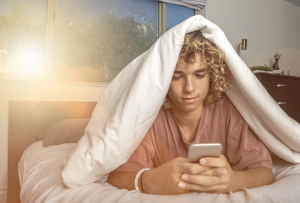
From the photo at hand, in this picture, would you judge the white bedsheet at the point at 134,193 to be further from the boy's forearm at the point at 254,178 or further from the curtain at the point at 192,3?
the curtain at the point at 192,3

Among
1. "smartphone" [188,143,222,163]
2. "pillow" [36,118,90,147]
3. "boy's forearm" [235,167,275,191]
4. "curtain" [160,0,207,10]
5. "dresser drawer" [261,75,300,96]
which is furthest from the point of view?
"curtain" [160,0,207,10]

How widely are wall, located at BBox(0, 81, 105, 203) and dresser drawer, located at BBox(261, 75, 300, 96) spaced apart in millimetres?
1978

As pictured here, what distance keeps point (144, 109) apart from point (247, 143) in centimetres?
43

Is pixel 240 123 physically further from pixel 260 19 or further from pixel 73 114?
pixel 260 19

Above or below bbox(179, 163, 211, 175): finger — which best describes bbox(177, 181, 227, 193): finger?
below

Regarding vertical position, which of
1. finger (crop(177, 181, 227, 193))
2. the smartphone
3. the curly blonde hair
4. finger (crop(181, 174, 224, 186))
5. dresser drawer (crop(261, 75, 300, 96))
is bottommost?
finger (crop(177, 181, 227, 193))

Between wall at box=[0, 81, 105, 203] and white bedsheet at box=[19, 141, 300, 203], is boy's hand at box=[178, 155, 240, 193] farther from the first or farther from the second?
wall at box=[0, 81, 105, 203]

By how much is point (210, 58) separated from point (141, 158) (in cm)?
48

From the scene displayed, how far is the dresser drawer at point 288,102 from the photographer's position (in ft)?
8.13

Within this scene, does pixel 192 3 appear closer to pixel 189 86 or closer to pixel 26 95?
Result: pixel 26 95

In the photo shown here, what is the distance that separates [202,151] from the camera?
524mm

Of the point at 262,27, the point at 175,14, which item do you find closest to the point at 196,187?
the point at 175,14

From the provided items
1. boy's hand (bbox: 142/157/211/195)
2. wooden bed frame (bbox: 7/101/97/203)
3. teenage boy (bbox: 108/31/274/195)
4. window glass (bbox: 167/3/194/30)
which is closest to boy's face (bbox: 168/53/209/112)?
teenage boy (bbox: 108/31/274/195)

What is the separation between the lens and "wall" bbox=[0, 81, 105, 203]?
6.15 feet
